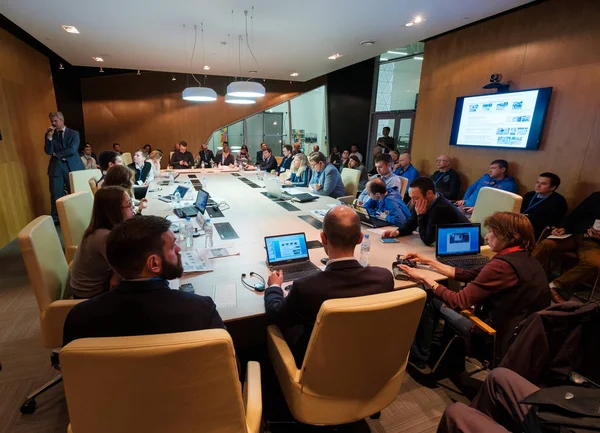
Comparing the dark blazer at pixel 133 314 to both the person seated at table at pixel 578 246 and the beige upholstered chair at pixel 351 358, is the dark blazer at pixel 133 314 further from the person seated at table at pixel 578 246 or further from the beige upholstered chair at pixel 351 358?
the person seated at table at pixel 578 246

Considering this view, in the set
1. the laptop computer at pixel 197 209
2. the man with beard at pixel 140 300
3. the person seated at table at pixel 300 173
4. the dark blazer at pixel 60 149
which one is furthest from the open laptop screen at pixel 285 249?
the dark blazer at pixel 60 149

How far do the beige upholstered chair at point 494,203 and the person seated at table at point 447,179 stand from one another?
1695mm

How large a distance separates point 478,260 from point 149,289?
2.07 m

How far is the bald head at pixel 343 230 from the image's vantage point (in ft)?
4.49

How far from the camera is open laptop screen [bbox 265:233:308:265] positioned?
1.95 metres

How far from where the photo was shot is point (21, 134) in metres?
4.71

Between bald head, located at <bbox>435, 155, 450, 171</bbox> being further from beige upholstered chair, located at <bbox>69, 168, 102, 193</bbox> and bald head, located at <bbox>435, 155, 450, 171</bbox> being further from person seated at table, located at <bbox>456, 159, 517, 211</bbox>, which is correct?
beige upholstered chair, located at <bbox>69, 168, 102, 193</bbox>

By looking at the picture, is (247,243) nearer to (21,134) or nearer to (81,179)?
(81,179)

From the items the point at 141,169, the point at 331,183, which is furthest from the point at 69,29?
the point at 331,183

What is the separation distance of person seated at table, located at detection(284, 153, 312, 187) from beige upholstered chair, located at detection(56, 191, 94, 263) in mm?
2886

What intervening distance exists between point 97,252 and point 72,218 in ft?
3.35

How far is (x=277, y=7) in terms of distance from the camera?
3.66m

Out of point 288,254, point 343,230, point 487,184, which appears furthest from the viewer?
point 487,184

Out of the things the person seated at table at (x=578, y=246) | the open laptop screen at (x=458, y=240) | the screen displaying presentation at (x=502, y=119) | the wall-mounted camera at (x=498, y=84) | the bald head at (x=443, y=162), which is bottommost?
the person seated at table at (x=578, y=246)
